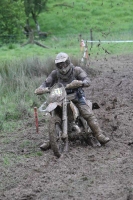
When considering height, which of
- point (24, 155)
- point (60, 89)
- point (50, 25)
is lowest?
point (50, 25)

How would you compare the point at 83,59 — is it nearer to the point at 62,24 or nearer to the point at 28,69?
the point at 28,69

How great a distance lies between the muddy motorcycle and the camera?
7.70 metres

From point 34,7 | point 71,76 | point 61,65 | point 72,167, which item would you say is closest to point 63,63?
point 61,65

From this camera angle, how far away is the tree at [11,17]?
40609 millimetres

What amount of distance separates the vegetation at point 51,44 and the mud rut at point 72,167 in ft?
4.90

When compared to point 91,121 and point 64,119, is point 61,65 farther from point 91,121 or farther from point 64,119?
point 91,121

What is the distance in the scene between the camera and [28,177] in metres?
6.71

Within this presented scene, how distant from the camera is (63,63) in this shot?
8195 mm

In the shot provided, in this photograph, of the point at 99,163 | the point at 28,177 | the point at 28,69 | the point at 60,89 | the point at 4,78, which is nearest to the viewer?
the point at 28,177

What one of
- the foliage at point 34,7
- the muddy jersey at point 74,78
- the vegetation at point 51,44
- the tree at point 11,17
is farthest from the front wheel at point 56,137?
the foliage at point 34,7

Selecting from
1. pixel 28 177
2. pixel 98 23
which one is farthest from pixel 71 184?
pixel 98 23

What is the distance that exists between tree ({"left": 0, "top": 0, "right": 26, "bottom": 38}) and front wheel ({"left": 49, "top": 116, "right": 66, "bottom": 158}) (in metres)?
33.0

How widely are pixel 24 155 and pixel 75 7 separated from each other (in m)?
38.7

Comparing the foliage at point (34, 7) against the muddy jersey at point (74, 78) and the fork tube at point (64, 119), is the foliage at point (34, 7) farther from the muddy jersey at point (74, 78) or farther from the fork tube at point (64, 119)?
the fork tube at point (64, 119)
